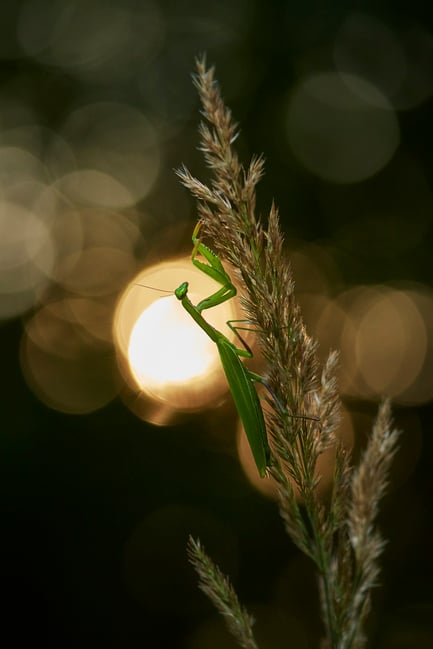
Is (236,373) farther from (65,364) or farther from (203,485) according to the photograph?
(65,364)

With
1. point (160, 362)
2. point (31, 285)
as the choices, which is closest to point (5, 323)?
point (31, 285)

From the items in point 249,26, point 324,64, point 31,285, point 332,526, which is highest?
point 249,26

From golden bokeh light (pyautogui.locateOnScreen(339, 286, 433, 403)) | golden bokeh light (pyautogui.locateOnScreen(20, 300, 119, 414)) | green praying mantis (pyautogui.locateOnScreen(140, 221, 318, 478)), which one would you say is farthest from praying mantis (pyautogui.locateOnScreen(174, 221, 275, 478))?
golden bokeh light (pyautogui.locateOnScreen(20, 300, 119, 414))

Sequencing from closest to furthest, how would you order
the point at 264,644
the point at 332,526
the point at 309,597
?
the point at 332,526 → the point at 264,644 → the point at 309,597

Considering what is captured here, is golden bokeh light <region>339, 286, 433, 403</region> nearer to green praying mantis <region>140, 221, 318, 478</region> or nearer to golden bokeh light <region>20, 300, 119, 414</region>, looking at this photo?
golden bokeh light <region>20, 300, 119, 414</region>

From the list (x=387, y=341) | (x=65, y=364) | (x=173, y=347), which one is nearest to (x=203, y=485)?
(x=173, y=347)

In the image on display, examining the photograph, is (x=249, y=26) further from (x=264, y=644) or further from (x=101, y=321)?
(x=264, y=644)

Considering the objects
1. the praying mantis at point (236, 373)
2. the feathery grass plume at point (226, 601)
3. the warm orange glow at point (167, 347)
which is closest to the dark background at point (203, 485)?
the warm orange glow at point (167, 347)
